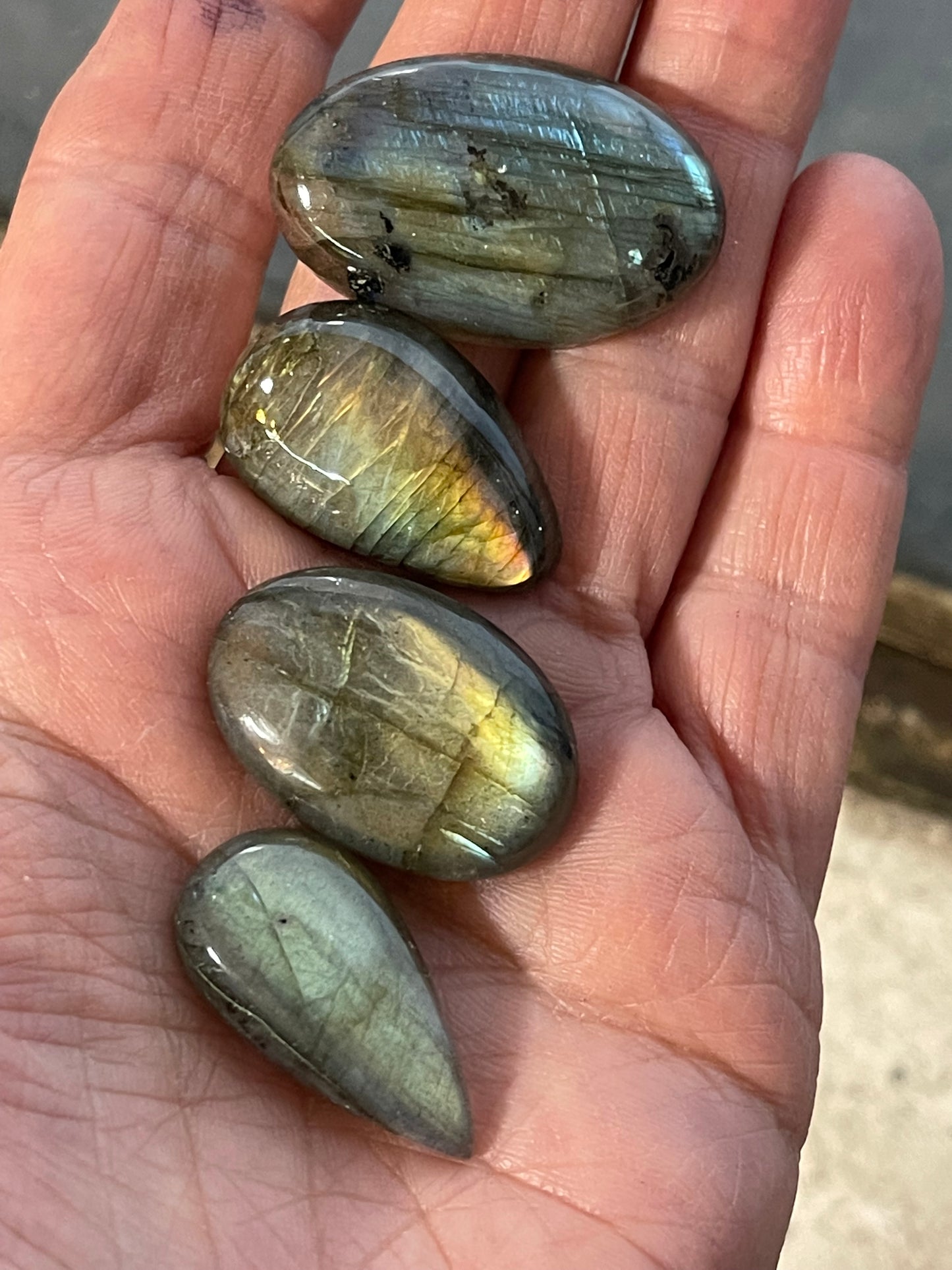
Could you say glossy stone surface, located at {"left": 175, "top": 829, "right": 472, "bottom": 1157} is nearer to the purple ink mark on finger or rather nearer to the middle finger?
the middle finger

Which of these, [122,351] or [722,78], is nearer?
[122,351]

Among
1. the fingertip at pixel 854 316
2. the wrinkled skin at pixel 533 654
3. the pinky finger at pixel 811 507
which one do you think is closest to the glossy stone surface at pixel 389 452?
the wrinkled skin at pixel 533 654

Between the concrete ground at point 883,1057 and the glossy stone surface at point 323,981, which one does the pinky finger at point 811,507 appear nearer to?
the glossy stone surface at point 323,981

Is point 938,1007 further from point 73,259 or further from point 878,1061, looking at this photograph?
point 73,259

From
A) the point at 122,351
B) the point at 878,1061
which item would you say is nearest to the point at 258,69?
the point at 122,351

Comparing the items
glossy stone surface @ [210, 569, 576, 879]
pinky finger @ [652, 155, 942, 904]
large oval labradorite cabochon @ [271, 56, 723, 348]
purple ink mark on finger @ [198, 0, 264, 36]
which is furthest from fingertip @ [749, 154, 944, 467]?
purple ink mark on finger @ [198, 0, 264, 36]

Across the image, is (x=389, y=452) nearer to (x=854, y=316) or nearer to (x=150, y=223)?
(x=150, y=223)
